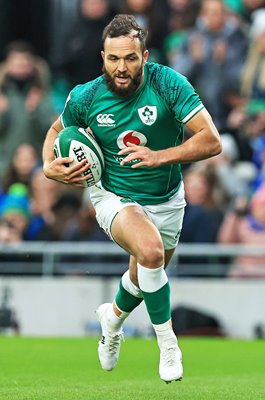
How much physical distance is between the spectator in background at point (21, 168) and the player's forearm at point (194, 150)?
9607 mm

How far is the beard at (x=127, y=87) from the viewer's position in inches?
330

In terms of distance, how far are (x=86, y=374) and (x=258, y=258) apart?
575 centimetres

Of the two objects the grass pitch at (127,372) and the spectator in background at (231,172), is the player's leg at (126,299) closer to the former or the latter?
the grass pitch at (127,372)

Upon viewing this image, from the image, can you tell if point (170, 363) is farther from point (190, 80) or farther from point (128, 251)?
point (190, 80)

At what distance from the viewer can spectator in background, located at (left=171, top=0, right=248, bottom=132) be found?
686 inches

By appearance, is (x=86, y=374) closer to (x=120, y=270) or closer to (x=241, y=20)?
(x=120, y=270)

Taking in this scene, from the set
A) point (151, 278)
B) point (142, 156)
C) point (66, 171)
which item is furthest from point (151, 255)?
point (66, 171)

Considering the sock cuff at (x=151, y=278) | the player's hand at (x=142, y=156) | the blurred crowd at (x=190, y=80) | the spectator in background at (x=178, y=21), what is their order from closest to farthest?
the player's hand at (x=142, y=156) → the sock cuff at (x=151, y=278) → the blurred crowd at (x=190, y=80) → the spectator in background at (x=178, y=21)

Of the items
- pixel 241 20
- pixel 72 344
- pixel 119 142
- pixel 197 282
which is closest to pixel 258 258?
pixel 197 282

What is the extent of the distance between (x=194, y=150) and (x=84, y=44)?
11.2m

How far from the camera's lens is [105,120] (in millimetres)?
8641

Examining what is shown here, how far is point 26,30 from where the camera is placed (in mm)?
21094

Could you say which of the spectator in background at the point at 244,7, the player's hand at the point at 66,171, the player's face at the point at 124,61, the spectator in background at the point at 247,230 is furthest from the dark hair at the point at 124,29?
the spectator in background at the point at 244,7

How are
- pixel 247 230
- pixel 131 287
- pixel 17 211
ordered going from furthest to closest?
pixel 17 211 → pixel 247 230 → pixel 131 287
